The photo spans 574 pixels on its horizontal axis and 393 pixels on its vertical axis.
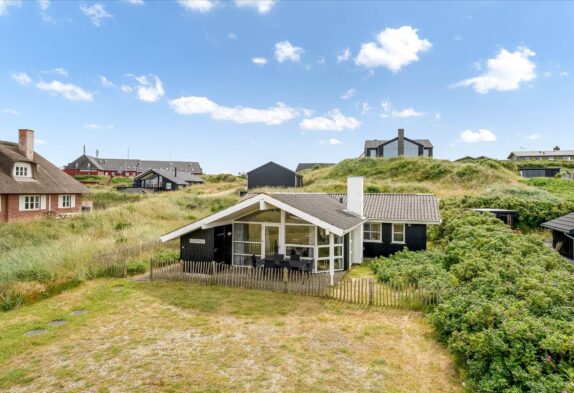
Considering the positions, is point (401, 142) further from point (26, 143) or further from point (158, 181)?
point (26, 143)

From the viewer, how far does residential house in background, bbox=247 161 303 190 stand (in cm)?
5041

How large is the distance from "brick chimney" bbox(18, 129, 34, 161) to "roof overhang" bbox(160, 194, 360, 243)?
24.8 metres

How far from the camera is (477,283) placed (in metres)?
10.1

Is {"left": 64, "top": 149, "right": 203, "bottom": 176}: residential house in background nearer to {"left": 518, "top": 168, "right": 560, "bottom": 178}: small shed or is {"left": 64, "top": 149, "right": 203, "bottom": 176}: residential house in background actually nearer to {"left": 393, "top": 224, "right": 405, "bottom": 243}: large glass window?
{"left": 393, "top": 224, "right": 405, "bottom": 243}: large glass window

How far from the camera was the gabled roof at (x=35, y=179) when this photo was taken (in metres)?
27.3

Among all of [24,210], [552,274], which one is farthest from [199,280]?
[24,210]

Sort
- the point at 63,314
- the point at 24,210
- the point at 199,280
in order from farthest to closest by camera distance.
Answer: the point at 24,210
the point at 199,280
the point at 63,314

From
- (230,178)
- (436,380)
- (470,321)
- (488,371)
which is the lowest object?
(436,380)

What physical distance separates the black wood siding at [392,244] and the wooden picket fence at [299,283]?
4.92 metres

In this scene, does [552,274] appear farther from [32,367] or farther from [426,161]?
[426,161]

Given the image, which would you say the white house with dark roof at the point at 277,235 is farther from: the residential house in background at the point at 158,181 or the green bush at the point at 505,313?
the residential house in background at the point at 158,181

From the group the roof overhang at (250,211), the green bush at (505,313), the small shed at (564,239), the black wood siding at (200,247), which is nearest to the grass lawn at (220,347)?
the green bush at (505,313)

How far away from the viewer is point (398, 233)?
19844 mm

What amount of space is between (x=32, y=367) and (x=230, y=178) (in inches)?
2655
